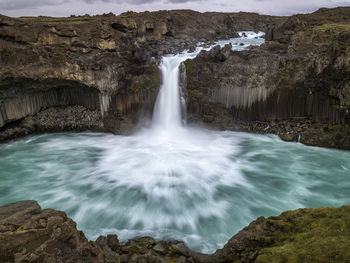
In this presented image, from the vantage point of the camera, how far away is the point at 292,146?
14.1 m

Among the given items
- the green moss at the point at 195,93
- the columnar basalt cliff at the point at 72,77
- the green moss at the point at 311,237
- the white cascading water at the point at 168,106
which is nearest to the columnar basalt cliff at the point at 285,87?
the green moss at the point at 195,93

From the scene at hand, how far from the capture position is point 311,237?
3.72m

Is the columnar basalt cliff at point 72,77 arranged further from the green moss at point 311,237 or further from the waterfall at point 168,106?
the green moss at point 311,237

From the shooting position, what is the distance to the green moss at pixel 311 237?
3.17 meters

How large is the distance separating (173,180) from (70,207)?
13.1ft

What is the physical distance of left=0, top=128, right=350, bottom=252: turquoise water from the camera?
8164 mm

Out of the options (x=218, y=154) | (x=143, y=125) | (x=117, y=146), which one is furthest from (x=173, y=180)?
(x=143, y=125)

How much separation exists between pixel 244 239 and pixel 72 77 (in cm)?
1432

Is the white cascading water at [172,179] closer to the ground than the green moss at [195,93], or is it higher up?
closer to the ground

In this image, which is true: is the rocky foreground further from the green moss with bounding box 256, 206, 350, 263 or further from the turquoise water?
the turquoise water

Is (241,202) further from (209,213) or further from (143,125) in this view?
(143,125)

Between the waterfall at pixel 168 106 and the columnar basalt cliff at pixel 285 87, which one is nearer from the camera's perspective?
the columnar basalt cliff at pixel 285 87

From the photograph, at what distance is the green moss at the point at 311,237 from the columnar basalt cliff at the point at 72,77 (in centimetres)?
1307

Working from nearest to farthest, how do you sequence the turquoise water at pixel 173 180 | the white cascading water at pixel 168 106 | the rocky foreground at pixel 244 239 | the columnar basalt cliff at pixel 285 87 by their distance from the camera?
the rocky foreground at pixel 244 239
the turquoise water at pixel 173 180
the columnar basalt cliff at pixel 285 87
the white cascading water at pixel 168 106
